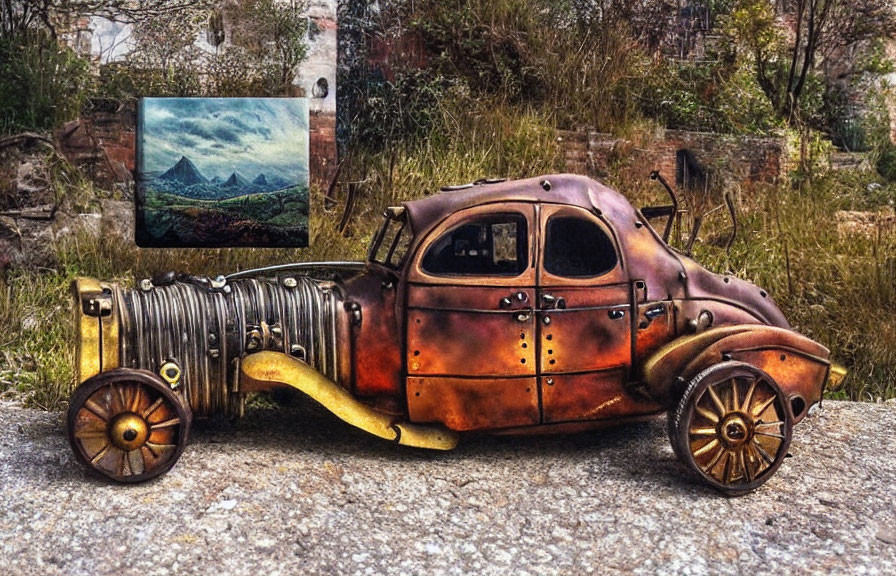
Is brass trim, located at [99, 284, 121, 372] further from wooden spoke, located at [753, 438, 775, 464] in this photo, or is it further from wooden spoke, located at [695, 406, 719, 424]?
wooden spoke, located at [753, 438, 775, 464]

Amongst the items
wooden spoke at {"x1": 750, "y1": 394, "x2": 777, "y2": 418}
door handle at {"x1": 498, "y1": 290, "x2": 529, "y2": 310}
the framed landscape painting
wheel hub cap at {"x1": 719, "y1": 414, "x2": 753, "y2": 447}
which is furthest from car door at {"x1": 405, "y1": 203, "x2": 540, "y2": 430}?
the framed landscape painting

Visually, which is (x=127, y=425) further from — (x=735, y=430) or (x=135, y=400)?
(x=735, y=430)

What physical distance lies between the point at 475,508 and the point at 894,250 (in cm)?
463

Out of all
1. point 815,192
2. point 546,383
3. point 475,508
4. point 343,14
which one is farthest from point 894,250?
point 343,14

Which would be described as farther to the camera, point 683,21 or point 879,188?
point 683,21

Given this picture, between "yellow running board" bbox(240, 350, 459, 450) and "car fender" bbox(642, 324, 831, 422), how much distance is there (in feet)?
3.59

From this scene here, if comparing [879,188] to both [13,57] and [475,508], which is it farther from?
[13,57]

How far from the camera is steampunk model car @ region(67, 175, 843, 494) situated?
467 cm

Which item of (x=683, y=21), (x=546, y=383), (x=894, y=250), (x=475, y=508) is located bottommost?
(x=475, y=508)

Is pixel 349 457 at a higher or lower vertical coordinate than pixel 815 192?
lower

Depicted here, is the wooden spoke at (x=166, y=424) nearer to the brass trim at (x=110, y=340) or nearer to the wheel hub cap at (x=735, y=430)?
the brass trim at (x=110, y=340)

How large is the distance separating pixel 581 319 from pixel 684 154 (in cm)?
529

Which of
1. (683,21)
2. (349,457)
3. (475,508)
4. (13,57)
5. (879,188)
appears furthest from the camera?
(683,21)

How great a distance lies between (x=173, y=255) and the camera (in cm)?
764
